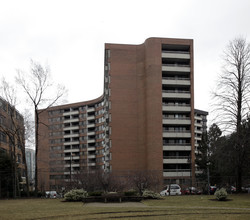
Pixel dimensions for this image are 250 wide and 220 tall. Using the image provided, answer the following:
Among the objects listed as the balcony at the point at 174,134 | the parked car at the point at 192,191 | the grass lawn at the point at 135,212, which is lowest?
the parked car at the point at 192,191

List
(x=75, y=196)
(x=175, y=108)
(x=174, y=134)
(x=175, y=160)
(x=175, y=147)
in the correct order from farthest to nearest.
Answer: (x=175, y=108), (x=174, y=134), (x=175, y=147), (x=175, y=160), (x=75, y=196)

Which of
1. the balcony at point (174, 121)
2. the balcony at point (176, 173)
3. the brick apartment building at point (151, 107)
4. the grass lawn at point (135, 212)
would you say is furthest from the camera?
the balcony at point (174, 121)

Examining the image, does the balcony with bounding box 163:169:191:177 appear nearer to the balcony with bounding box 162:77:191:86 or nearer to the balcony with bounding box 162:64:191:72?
the balcony with bounding box 162:77:191:86

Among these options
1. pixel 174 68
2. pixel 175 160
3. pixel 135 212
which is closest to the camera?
pixel 135 212

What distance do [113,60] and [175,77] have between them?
11.7 meters

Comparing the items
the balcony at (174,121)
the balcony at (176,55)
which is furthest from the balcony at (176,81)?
the balcony at (174,121)

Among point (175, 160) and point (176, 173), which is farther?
point (175, 160)

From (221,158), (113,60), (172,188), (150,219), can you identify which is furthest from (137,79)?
(150,219)

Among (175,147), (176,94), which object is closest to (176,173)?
(175,147)

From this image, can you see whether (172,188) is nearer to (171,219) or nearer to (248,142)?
(248,142)

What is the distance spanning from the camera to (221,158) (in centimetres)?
3238

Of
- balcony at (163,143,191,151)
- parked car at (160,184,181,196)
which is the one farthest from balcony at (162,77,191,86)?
parked car at (160,184,181,196)

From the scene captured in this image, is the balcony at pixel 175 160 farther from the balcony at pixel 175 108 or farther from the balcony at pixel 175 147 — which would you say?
the balcony at pixel 175 108

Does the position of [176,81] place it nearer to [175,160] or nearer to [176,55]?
[176,55]
